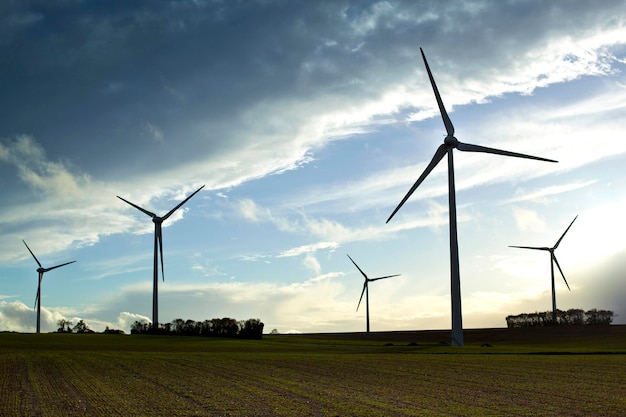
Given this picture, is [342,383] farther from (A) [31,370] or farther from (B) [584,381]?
(A) [31,370]

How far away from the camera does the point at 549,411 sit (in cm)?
2183

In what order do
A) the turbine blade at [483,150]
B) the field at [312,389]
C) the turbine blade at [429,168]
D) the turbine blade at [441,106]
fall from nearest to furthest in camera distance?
the field at [312,389], the turbine blade at [483,150], the turbine blade at [429,168], the turbine blade at [441,106]

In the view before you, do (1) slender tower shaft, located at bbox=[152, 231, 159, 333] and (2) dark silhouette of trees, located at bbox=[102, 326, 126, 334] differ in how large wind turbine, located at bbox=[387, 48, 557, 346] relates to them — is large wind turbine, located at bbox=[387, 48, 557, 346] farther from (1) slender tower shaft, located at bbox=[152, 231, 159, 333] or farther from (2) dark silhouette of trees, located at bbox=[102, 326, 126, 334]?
(2) dark silhouette of trees, located at bbox=[102, 326, 126, 334]

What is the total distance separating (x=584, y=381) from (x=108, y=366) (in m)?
28.8

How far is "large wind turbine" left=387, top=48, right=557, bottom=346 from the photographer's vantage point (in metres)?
70.0

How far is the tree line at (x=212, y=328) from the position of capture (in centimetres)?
12006

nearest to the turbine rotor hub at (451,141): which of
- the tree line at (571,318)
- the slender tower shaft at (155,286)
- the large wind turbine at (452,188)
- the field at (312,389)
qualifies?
the large wind turbine at (452,188)

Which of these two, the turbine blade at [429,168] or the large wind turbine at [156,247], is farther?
the large wind turbine at [156,247]

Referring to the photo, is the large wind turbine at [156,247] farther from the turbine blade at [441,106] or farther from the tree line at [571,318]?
the tree line at [571,318]

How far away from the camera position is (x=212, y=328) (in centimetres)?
12144

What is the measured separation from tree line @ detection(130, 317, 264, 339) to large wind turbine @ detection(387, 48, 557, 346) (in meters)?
55.9

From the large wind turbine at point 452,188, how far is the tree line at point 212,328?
183 ft

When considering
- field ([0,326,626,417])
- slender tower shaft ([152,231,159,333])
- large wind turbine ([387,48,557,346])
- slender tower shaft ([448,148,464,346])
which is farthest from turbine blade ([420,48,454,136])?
slender tower shaft ([152,231,159,333])

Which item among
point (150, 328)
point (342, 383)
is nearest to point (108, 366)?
point (342, 383)
